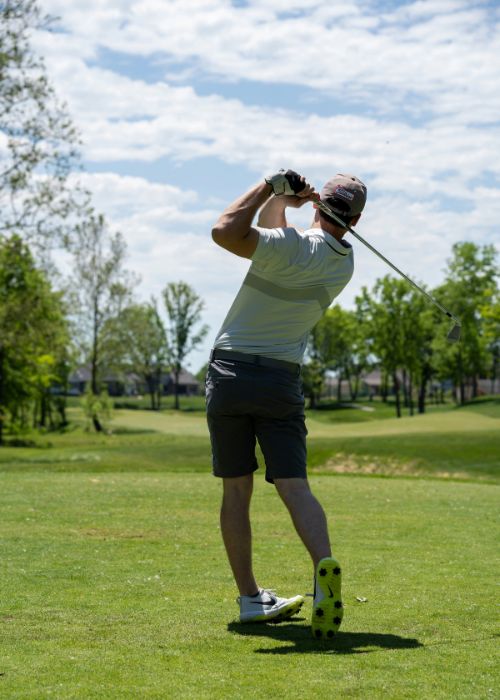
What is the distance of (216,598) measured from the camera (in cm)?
591


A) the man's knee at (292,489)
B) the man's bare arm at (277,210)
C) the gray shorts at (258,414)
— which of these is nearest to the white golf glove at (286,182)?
the man's bare arm at (277,210)

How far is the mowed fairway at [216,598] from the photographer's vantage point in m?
3.97

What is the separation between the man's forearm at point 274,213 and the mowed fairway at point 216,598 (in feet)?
6.87

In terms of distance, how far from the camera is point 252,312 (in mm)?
5520

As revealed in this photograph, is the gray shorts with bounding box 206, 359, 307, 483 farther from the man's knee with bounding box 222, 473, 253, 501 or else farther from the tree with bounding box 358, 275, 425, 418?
the tree with bounding box 358, 275, 425, 418

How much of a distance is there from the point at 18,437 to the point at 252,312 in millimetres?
57880

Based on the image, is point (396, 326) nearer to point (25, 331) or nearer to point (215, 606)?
point (25, 331)

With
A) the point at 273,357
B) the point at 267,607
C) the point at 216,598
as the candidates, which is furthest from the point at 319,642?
the point at 273,357

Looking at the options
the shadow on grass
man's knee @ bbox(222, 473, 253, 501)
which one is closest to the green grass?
the shadow on grass

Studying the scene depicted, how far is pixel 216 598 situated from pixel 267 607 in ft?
1.81

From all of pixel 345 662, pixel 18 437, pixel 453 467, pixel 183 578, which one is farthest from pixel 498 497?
pixel 18 437

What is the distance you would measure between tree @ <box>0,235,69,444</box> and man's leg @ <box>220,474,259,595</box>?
77.2 feet

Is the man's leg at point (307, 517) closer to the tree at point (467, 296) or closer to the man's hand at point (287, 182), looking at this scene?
the man's hand at point (287, 182)

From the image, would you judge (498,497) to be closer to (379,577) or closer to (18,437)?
(379,577)
